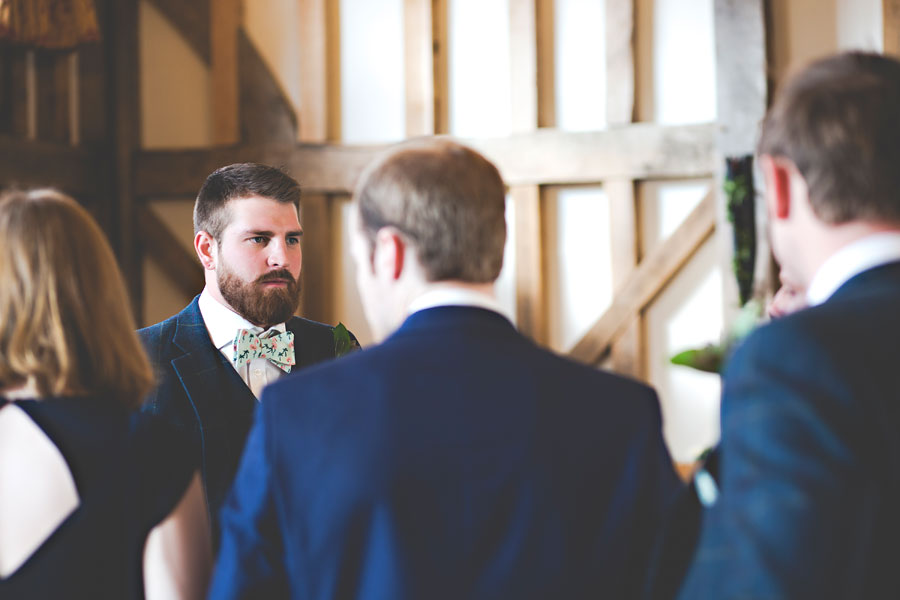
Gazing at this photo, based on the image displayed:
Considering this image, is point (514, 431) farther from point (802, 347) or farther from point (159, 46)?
point (159, 46)

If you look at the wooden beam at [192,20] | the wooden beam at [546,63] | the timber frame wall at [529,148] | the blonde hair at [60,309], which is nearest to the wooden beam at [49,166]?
the timber frame wall at [529,148]

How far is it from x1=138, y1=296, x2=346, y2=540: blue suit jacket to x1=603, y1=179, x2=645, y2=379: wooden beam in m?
3.58

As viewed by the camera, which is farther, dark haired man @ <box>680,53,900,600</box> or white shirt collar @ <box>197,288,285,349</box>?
white shirt collar @ <box>197,288,285,349</box>

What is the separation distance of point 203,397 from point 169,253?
4115 mm

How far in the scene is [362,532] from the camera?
48.4 inches

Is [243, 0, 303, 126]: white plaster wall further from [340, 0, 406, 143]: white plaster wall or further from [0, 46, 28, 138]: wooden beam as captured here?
[0, 46, 28, 138]: wooden beam

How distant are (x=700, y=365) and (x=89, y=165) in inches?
176

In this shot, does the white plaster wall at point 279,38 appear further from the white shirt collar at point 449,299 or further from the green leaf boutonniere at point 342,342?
the white shirt collar at point 449,299

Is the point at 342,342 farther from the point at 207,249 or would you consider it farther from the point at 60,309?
the point at 60,309

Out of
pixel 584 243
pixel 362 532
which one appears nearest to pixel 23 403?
pixel 362 532

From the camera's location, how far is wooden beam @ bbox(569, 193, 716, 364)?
5645mm

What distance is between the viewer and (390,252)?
1371 millimetres

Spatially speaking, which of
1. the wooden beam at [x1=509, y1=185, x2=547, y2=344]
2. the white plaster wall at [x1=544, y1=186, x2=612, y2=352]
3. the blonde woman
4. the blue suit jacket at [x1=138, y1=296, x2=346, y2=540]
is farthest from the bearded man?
the white plaster wall at [x1=544, y1=186, x2=612, y2=352]

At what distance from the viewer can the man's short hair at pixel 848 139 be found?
113 centimetres
